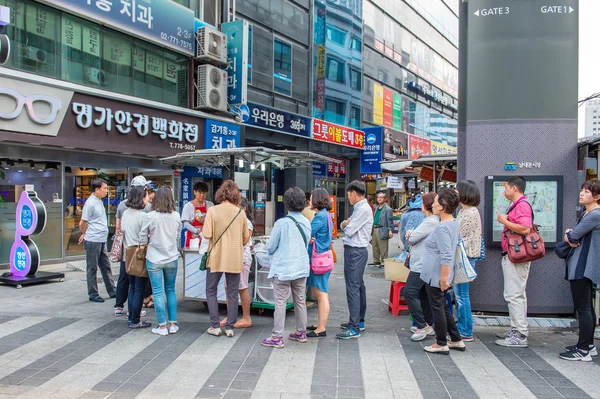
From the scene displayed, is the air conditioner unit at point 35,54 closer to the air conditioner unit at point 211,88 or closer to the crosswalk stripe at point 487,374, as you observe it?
the air conditioner unit at point 211,88

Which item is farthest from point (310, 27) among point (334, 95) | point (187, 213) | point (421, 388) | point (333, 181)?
point (421, 388)

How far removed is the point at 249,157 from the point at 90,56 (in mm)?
5412

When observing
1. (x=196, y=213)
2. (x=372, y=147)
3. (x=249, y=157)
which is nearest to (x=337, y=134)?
(x=372, y=147)

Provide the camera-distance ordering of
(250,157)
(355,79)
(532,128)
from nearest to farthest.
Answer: (532,128) < (250,157) < (355,79)

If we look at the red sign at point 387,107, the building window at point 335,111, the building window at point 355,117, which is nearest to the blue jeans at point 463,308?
the building window at point 335,111

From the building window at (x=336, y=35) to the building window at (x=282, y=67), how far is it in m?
2.74

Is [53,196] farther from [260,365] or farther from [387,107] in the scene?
[387,107]

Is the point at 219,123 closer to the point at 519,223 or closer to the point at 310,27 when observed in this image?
the point at 310,27

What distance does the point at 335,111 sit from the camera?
20.7 m

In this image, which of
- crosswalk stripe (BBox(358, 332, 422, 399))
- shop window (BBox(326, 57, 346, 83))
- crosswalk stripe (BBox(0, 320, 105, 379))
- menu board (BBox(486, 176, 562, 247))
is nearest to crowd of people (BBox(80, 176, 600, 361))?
crosswalk stripe (BBox(358, 332, 422, 399))

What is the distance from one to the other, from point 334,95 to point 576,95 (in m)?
14.5

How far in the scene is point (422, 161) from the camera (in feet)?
35.3

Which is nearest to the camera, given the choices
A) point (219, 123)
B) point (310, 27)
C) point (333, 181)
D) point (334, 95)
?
point (219, 123)

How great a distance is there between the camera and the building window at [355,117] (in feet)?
71.4
